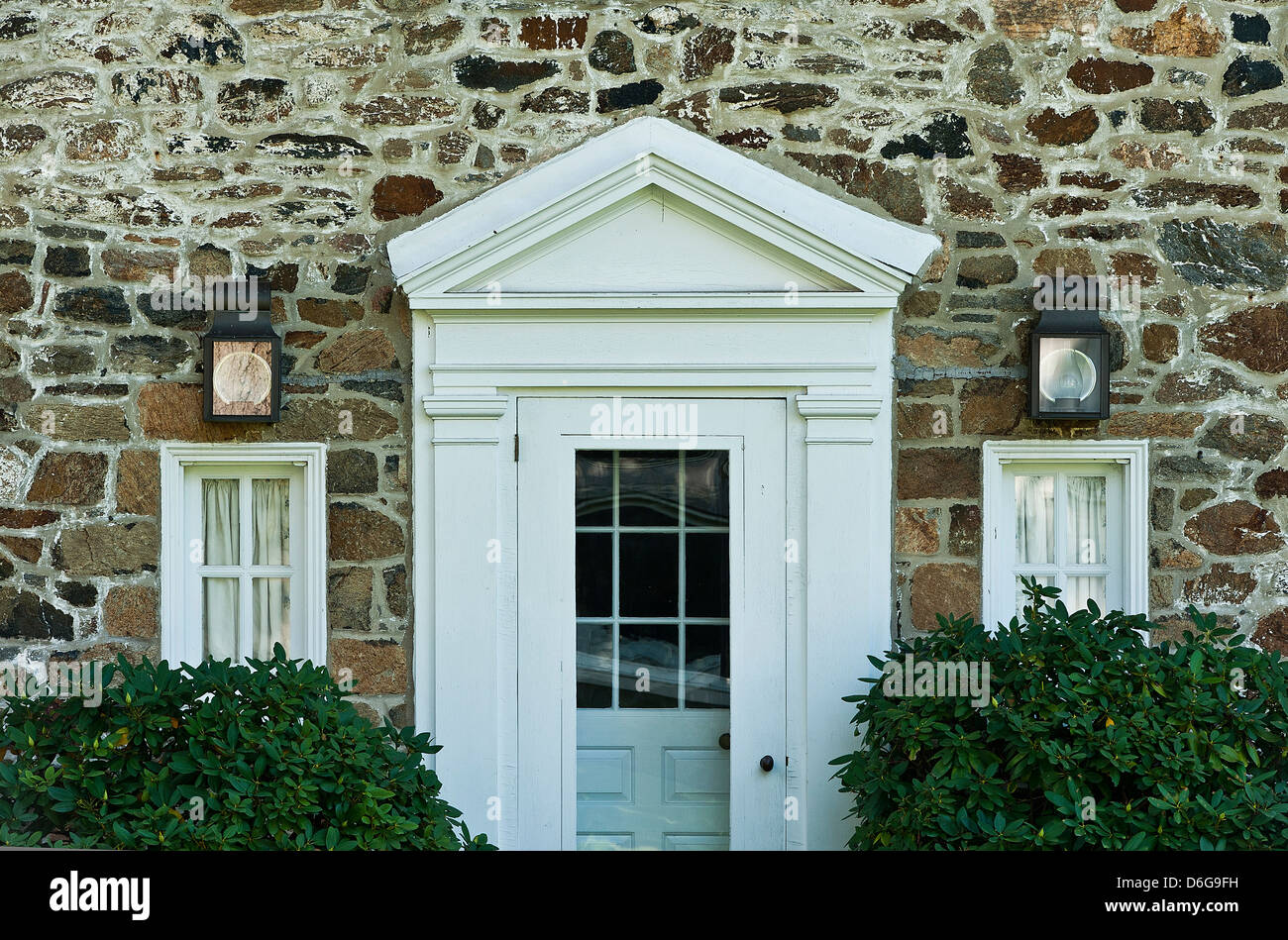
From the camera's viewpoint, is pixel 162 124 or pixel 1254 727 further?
pixel 162 124

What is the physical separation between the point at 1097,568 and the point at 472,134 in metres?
3.03

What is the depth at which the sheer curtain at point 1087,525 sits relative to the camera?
4.51 m

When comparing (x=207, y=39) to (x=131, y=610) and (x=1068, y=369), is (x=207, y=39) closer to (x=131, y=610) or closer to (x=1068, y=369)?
(x=131, y=610)

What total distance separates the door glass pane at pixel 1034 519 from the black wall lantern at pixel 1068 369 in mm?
332

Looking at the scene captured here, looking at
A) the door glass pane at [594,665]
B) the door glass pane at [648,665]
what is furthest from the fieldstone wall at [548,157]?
the door glass pane at [648,665]

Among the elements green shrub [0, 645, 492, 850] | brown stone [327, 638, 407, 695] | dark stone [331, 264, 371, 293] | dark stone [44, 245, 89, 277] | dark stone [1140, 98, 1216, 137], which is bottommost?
green shrub [0, 645, 492, 850]

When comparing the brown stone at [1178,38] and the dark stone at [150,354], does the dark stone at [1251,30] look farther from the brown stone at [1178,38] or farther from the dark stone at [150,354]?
the dark stone at [150,354]

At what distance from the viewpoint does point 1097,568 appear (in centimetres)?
450

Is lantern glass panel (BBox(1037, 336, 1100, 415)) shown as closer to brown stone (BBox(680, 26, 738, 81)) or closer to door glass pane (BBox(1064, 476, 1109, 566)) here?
door glass pane (BBox(1064, 476, 1109, 566))

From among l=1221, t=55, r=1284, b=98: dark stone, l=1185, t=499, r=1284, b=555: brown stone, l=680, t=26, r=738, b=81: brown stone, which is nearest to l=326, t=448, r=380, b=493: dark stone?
l=680, t=26, r=738, b=81: brown stone

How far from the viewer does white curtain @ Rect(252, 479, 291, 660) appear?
455 centimetres

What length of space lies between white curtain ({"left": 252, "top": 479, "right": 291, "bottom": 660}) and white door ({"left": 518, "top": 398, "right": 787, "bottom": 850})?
0.99 metres

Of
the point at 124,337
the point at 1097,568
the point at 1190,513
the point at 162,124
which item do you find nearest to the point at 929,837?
the point at 1097,568

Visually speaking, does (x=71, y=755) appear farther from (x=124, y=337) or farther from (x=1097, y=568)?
(x=1097, y=568)
